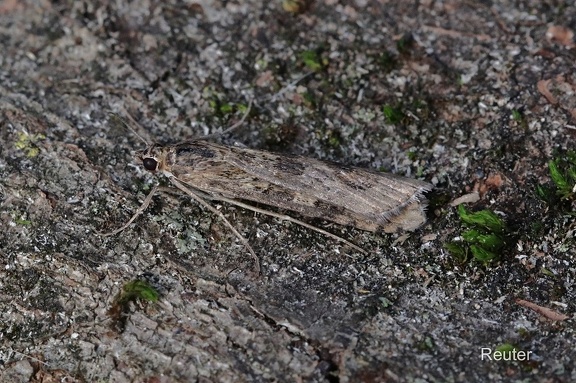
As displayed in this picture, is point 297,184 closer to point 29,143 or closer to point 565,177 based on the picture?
point 565,177

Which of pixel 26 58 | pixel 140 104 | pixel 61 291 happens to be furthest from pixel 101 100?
pixel 61 291

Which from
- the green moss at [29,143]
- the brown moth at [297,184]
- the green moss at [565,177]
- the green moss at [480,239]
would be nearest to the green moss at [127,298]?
the brown moth at [297,184]

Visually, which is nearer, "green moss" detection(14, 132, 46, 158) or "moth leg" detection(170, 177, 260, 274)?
"moth leg" detection(170, 177, 260, 274)

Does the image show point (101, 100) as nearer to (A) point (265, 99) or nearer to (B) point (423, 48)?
(A) point (265, 99)

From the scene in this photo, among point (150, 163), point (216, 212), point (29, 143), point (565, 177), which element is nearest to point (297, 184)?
point (216, 212)

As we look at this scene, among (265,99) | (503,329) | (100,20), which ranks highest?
(100,20)

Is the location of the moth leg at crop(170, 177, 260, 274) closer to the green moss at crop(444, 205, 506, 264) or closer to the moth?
the moth

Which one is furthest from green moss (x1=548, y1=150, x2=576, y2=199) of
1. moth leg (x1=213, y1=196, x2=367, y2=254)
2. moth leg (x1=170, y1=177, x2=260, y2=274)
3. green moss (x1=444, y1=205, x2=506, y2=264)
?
moth leg (x1=170, y1=177, x2=260, y2=274)

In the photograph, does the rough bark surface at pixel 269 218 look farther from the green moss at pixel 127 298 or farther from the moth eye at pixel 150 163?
the moth eye at pixel 150 163
